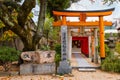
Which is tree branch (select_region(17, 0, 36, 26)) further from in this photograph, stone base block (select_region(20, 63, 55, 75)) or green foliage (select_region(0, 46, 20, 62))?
stone base block (select_region(20, 63, 55, 75))

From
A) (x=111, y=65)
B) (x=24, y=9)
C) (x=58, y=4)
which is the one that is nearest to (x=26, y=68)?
(x=24, y=9)

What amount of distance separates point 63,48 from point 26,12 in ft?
9.24

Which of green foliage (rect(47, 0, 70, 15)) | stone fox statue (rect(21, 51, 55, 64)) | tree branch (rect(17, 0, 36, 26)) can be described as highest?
green foliage (rect(47, 0, 70, 15))

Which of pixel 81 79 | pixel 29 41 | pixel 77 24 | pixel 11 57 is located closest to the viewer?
pixel 81 79

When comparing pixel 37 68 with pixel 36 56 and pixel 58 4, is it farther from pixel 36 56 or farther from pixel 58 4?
pixel 58 4

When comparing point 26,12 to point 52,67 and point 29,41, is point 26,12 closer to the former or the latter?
point 29,41

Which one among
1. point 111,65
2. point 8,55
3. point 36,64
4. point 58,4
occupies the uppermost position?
point 58,4

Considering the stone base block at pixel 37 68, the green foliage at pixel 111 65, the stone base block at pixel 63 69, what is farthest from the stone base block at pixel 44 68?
the green foliage at pixel 111 65

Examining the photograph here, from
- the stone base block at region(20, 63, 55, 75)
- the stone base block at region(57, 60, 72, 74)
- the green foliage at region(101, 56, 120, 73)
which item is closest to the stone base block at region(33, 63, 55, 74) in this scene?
the stone base block at region(20, 63, 55, 75)

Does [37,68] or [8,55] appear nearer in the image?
[8,55]

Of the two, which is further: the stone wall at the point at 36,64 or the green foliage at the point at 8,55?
the stone wall at the point at 36,64

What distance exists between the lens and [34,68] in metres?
13.9

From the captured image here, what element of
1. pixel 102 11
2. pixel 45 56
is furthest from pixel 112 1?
pixel 45 56

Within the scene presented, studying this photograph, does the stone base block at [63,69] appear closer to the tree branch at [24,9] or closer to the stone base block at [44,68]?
the stone base block at [44,68]
